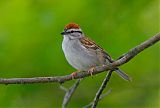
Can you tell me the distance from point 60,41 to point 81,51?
765mm

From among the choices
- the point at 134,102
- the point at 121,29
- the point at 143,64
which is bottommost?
the point at 134,102

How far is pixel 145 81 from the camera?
6926 millimetres

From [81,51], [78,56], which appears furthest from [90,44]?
[78,56]

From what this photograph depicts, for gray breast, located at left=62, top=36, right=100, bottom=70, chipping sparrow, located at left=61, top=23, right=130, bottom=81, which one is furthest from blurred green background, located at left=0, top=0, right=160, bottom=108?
gray breast, located at left=62, top=36, right=100, bottom=70

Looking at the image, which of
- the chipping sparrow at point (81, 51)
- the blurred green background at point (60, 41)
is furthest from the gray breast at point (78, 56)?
the blurred green background at point (60, 41)

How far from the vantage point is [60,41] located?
250 inches

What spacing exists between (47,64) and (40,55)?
0.12 meters


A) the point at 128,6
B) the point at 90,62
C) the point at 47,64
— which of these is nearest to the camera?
the point at 90,62

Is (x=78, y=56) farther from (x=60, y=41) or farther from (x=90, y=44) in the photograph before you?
(x=60, y=41)

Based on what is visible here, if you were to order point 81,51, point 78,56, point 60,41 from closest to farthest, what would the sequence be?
point 78,56 < point 81,51 < point 60,41

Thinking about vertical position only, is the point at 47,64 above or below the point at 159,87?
above

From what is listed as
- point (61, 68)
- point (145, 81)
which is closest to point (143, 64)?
point (145, 81)

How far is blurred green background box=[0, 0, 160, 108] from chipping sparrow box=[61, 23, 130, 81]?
51 cm

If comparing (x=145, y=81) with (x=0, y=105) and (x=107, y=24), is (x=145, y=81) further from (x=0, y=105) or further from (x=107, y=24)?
(x=0, y=105)
